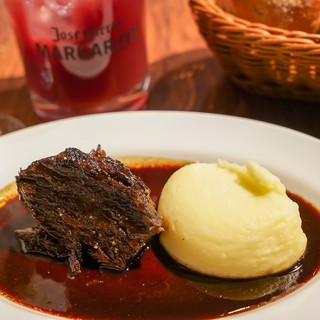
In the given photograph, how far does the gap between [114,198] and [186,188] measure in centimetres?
16

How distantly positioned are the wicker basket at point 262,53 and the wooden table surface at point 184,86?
5 cm

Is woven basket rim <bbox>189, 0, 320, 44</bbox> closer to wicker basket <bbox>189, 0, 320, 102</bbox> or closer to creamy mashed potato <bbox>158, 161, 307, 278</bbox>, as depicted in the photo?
wicker basket <bbox>189, 0, 320, 102</bbox>

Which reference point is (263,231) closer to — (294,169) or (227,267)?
(227,267)

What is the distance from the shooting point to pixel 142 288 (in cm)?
107

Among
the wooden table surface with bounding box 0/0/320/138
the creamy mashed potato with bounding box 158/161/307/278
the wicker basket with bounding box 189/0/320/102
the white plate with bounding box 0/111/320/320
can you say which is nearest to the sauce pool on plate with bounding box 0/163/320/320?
the creamy mashed potato with bounding box 158/161/307/278

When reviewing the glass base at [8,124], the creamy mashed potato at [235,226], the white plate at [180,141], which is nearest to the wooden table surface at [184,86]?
the glass base at [8,124]

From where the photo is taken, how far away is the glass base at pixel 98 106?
1.70 metres

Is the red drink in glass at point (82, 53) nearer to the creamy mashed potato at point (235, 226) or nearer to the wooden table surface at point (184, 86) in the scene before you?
the wooden table surface at point (184, 86)

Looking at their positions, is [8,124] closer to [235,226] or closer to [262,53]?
[262,53]

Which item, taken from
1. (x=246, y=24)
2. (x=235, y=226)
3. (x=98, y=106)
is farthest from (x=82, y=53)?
(x=235, y=226)

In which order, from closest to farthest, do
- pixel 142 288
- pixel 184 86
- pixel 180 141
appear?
pixel 142 288, pixel 180 141, pixel 184 86

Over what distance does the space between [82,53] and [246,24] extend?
1.47 ft

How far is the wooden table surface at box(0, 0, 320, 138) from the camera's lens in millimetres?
1705

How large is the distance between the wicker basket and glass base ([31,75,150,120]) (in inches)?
10.4
